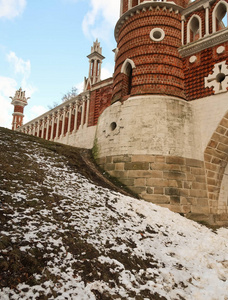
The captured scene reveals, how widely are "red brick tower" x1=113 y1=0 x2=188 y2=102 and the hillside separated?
562cm

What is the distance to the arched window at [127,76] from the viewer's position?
37.4ft

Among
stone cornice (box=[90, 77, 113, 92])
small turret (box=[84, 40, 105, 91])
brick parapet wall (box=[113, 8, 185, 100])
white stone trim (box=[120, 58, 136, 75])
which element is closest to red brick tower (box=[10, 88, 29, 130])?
small turret (box=[84, 40, 105, 91])

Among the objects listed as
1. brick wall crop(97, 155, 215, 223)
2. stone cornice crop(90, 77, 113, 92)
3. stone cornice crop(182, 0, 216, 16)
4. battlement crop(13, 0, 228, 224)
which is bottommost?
brick wall crop(97, 155, 215, 223)

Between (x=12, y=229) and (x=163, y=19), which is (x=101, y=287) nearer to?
(x=12, y=229)

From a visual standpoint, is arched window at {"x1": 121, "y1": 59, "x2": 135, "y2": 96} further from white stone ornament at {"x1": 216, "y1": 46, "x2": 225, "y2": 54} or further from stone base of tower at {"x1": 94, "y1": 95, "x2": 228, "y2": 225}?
white stone ornament at {"x1": 216, "y1": 46, "x2": 225, "y2": 54}

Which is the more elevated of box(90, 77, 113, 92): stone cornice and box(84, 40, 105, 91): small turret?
box(84, 40, 105, 91): small turret

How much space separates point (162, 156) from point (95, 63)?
518 inches

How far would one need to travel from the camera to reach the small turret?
61.5 feet

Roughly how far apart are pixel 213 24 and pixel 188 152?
5781mm

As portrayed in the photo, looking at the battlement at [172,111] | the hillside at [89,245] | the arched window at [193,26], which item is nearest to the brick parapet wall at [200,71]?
the battlement at [172,111]

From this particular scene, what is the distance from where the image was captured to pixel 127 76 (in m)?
11.7

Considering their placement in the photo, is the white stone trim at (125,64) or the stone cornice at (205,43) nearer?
the stone cornice at (205,43)

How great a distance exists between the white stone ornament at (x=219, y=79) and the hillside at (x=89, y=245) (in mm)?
5402

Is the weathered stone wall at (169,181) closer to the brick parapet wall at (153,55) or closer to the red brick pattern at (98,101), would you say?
the brick parapet wall at (153,55)
